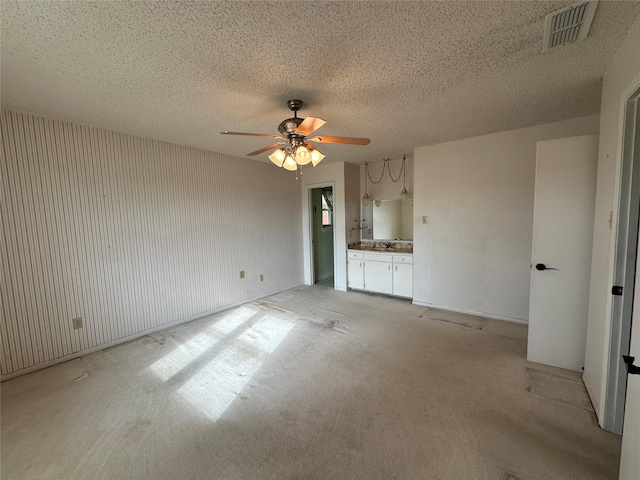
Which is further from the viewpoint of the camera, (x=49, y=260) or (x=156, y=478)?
(x=49, y=260)

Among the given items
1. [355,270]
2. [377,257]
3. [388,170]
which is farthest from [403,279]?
[388,170]

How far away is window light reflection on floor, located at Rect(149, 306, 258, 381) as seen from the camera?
2.41 metres

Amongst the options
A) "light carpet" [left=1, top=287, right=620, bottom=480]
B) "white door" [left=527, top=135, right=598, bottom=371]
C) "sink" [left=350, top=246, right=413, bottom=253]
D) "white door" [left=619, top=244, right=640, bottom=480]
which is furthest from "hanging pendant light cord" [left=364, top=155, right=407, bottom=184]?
"white door" [left=619, top=244, right=640, bottom=480]

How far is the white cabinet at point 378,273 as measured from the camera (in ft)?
14.1

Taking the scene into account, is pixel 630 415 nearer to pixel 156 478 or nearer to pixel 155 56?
pixel 156 478

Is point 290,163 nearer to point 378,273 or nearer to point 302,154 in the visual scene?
point 302,154

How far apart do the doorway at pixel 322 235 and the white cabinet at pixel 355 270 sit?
21.3 inches

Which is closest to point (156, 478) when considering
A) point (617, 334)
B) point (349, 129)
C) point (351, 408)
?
point (351, 408)

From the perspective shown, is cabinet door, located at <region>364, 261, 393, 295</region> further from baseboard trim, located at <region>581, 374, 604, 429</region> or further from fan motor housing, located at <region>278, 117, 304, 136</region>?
fan motor housing, located at <region>278, 117, 304, 136</region>

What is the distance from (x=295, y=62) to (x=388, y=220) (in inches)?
137

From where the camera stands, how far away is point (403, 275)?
416 centimetres

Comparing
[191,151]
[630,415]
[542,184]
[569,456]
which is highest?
[191,151]

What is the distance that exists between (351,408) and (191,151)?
138 inches

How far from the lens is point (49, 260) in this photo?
2.48 m
